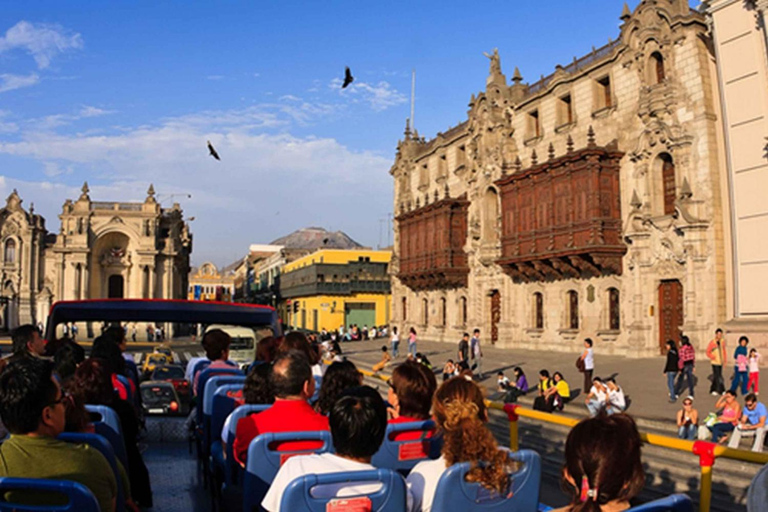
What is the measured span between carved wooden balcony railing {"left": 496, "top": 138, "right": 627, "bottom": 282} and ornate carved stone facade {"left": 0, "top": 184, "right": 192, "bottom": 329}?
49.9m

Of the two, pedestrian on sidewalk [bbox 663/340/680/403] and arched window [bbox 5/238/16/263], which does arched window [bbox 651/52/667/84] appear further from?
arched window [bbox 5/238/16/263]

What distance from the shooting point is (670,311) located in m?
25.9

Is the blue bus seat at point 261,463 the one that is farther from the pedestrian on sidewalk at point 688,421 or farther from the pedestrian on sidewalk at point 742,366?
the pedestrian on sidewalk at point 742,366

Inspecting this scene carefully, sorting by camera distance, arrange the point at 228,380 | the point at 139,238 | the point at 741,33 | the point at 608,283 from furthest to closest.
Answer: the point at 139,238, the point at 608,283, the point at 741,33, the point at 228,380

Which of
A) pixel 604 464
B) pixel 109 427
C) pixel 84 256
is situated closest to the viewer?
Result: pixel 604 464

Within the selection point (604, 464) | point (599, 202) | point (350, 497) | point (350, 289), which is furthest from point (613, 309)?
point (350, 289)

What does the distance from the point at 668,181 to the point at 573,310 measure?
300 inches

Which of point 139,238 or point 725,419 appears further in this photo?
point 139,238

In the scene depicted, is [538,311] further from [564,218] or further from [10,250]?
[10,250]

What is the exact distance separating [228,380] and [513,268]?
29.1m

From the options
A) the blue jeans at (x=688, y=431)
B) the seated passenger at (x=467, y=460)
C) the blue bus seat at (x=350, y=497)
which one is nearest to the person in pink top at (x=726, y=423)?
the blue jeans at (x=688, y=431)

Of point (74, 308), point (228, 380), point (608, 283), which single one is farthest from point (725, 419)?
point (608, 283)

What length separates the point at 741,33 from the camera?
2147 cm

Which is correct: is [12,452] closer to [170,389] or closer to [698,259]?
[170,389]
